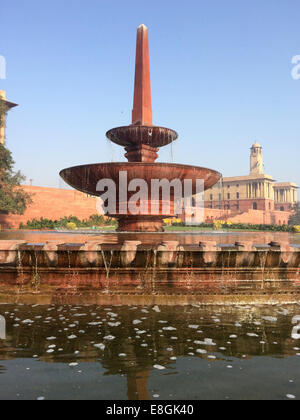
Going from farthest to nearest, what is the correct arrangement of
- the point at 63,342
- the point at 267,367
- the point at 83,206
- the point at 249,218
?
the point at 249,218 → the point at 83,206 → the point at 63,342 → the point at 267,367

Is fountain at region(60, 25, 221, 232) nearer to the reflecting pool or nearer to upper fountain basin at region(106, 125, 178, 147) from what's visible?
upper fountain basin at region(106, 125, 178, 147)

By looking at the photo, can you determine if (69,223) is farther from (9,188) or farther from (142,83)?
(142,83)

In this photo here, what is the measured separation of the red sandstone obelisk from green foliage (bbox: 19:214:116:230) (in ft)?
68.2

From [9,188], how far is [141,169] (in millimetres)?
25941

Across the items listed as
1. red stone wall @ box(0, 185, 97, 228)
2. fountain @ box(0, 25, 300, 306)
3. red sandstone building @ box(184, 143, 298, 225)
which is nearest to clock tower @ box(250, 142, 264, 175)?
red sandstone building @ box(184, 143, 298, 225)

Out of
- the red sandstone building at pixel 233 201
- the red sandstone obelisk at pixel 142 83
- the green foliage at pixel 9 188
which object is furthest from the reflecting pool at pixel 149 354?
the red sandstone building at pixel 233 201

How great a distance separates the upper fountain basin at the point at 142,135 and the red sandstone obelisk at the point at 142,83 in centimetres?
160

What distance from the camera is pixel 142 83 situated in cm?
1315

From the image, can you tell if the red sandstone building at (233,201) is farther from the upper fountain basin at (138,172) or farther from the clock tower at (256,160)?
the upper fountain basin at (138,172)

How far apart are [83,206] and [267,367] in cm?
4054

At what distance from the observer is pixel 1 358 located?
315 centimetres

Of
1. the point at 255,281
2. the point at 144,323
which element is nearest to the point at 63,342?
the point at 144,323

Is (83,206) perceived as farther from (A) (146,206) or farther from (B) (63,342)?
(B) (63,342)

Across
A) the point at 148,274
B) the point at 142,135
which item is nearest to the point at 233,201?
the point at 142,135
